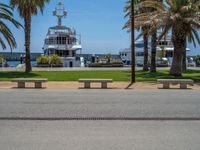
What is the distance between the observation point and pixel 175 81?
24.2m

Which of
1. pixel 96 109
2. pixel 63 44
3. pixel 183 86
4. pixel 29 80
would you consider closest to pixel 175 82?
pixel 183 86

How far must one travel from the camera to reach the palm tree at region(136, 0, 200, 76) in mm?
31891

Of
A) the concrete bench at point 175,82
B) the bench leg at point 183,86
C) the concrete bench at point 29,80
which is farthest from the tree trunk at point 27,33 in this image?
the bench leg at point 183,86
